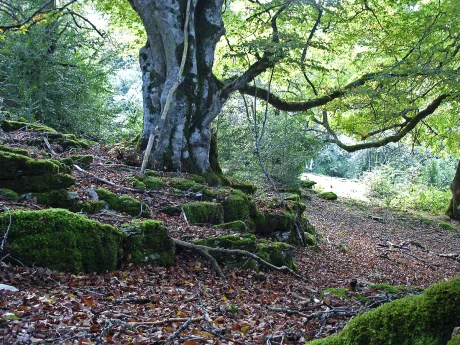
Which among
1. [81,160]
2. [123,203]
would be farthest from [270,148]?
[123,203]

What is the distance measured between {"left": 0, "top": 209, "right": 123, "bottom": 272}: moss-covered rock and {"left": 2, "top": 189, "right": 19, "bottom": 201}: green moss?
0.99 meters

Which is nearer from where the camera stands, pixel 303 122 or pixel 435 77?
pixel 435 77

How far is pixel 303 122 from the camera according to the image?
61.5 feet

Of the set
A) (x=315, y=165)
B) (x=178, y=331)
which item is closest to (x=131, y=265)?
(x=178, y=331)

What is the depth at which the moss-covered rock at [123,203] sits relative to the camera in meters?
6.79

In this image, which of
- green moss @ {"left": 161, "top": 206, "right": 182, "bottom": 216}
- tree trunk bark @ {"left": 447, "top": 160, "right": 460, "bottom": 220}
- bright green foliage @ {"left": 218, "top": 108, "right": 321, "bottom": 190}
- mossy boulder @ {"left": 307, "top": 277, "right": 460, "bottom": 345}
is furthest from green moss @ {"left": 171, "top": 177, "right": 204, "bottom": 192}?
tree trunk bark @ {"left": 447, "top": 160, "right": 460, "bottom": 220}

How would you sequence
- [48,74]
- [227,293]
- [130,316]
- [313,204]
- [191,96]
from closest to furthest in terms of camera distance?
[130,316] → [227,293] → [191,96] → [48,74] → [313,204]

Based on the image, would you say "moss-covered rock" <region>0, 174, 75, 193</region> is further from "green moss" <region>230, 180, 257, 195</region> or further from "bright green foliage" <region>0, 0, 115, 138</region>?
"bright green foliage" <region>0, 0, 115, 138</region>

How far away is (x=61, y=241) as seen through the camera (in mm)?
4812

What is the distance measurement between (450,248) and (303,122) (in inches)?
319

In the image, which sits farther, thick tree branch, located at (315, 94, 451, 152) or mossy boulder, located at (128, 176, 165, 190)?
thick tree branch, located at (315, 94, 451, 152)

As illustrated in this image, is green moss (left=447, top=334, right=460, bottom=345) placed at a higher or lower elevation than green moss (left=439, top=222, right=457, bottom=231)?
lower

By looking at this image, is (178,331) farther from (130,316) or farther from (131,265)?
(131,265)

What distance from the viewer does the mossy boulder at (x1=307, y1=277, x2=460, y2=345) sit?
2.08m
